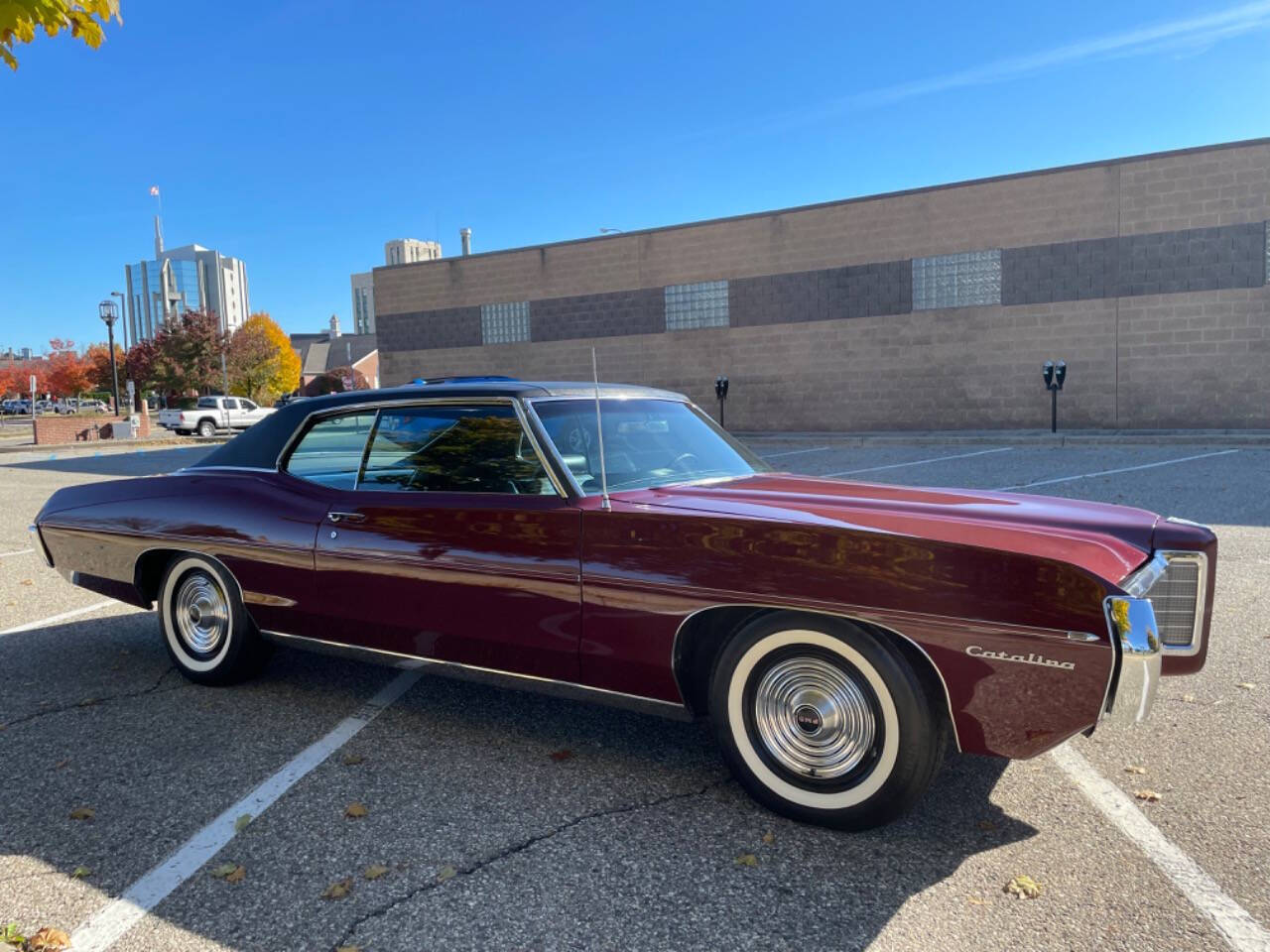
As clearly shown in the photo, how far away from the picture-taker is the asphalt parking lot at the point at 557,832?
2363 millimetres

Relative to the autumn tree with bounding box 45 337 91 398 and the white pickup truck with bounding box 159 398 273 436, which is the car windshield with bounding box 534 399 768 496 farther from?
the autumn tree with bounding box 45 337 91 398

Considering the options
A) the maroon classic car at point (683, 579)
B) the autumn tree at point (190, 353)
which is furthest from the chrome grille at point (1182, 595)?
the autumn tree at point (190, 353)

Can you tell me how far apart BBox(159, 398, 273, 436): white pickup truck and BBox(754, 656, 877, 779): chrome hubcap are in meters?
33.3

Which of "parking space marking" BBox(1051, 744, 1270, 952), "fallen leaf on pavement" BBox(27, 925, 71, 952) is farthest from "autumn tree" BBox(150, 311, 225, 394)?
"parking space marking" BBox(1051, 744, 1270, 952)

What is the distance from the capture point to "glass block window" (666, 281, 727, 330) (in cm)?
2555

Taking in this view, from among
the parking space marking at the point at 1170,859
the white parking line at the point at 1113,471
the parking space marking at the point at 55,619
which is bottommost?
the parking space marking at the point at 1170,859

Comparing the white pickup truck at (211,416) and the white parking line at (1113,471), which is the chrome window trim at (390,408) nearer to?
the white parking line at (1113,471)

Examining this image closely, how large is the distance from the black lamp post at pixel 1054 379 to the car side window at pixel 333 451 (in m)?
19.7

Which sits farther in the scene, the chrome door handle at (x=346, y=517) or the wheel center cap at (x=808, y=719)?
the chrome door handle at (x=346, y=517)

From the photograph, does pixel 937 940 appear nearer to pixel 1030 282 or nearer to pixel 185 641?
pixel 185 641

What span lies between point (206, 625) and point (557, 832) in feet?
7.76

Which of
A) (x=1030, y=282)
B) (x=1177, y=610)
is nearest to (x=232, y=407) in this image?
(x=1030, y=282)

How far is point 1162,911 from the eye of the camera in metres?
2.38

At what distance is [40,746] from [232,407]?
3485cm
